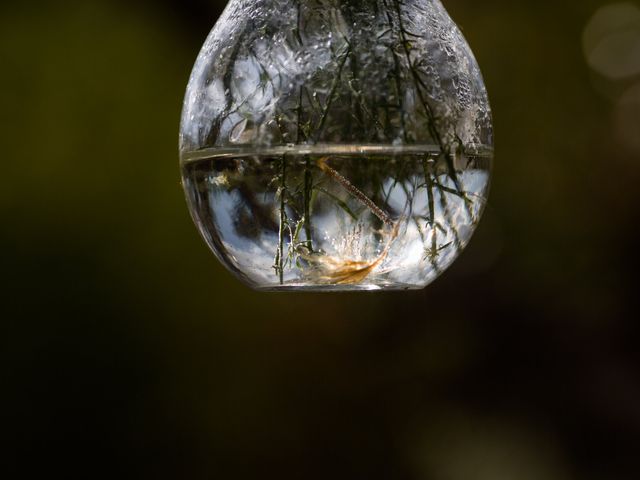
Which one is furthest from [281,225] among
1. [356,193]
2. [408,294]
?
[408,294]

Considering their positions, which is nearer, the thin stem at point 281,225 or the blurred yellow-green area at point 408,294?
the thin stem at point 281,225

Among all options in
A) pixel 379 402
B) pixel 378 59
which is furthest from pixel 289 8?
pixel 379 402

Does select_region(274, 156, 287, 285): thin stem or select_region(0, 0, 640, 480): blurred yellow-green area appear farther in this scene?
select_region(0, 0, 640, 480): blurred yellow-green area

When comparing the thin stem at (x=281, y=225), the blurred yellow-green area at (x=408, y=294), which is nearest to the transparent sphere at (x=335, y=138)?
the thin stem at (x=281, y=225)

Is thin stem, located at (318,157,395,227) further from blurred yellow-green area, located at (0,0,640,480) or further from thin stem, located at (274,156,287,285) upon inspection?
blurred yellow-green area, located at (0,0,640,480)

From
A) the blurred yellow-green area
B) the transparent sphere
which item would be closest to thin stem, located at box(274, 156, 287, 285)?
the transparent sphere

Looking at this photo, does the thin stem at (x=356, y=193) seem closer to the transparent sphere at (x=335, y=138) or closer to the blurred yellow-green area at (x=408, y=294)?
the transparent sphere at (x=335, y=138)

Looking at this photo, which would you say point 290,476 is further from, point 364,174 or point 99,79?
point 364,174

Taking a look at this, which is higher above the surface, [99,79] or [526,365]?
[99,79]
